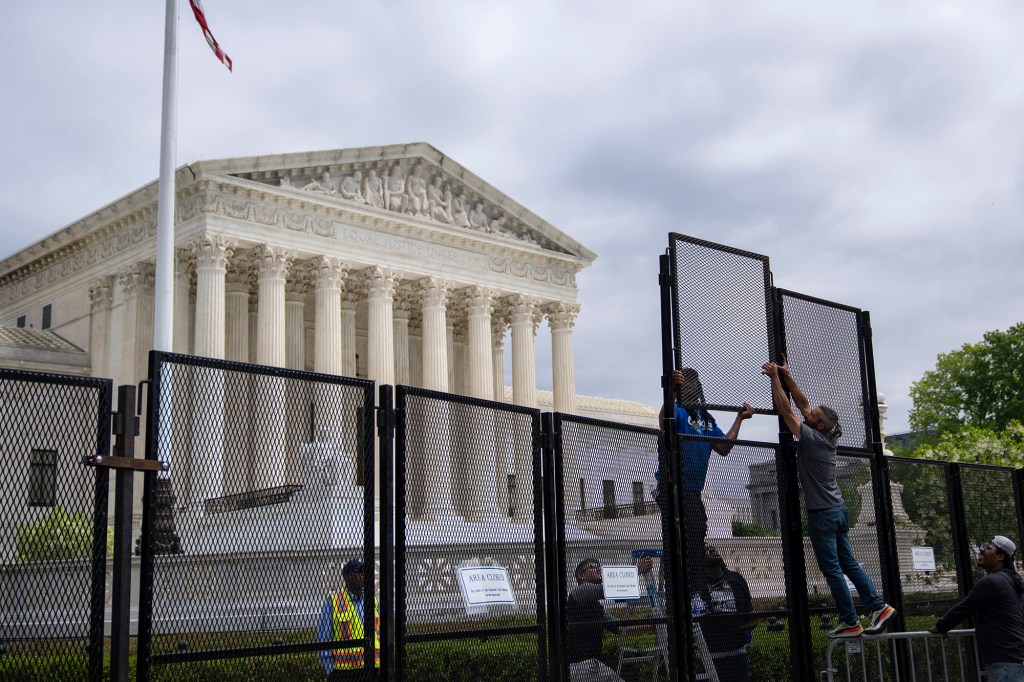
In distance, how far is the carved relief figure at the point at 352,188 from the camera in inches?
1863

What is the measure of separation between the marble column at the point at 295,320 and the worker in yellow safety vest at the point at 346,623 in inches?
1675

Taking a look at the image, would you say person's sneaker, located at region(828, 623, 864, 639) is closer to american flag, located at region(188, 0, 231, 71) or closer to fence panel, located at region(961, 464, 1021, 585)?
fence panel, located at region(961, 464, 1021, 585)

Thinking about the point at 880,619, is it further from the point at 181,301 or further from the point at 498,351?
the point at 498,351

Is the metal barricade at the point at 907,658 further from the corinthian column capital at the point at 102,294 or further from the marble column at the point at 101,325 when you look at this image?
the corinthian column capital at the point at 102,294

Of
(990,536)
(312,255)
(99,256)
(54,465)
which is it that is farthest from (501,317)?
(54,465)

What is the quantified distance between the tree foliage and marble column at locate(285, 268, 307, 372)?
1666 inches

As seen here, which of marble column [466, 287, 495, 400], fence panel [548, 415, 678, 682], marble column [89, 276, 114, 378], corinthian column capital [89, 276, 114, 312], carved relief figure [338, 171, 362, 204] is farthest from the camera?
marble column [466, 287, 495, 400]

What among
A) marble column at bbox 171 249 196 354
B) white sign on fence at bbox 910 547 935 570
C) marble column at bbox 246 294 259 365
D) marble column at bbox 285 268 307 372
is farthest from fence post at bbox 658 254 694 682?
marble column at bbox 285 268 307 372

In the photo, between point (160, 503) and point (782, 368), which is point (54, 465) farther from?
point (782, 368)

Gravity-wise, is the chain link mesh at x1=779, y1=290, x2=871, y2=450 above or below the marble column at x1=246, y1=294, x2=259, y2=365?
below

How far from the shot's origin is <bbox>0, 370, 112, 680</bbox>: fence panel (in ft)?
18.9

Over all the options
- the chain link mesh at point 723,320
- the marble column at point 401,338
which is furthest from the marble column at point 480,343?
the chain link mesh at point 723,320

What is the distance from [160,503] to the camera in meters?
6.66

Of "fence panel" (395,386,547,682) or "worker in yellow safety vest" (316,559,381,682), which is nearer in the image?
"worker in yellow safety vest" (316,559,381,682)
